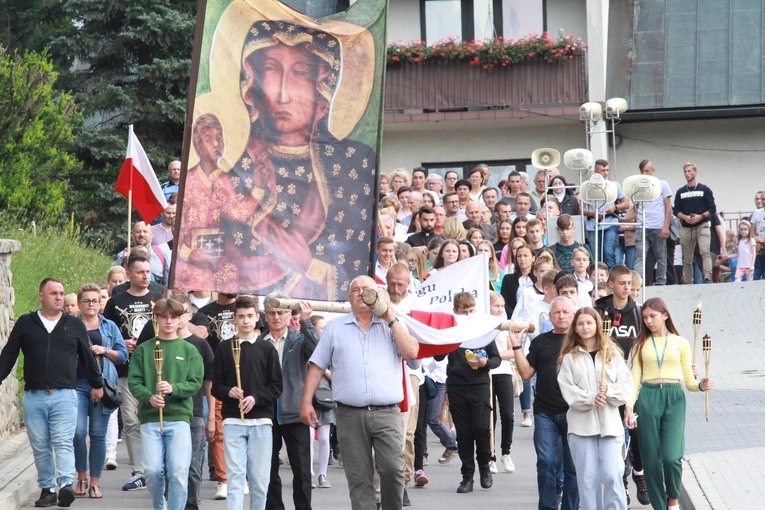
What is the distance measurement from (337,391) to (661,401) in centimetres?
268

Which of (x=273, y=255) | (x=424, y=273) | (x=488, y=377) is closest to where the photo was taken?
(x=273, y=255)

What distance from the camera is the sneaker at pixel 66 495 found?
10805mm

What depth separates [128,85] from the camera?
28.6 meters

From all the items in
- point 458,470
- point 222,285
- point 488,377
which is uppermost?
point 222,285

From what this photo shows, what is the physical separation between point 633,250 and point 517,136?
412 inches

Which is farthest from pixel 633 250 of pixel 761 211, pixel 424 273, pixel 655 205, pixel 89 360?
pixel 89 360

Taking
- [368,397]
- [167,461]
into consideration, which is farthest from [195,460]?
[368,397]

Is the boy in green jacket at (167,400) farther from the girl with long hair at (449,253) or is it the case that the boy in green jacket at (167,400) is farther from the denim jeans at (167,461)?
the girl with long hair at (449,253)

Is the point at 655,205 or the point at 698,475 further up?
the point at 655,205

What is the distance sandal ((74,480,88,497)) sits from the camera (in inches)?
462

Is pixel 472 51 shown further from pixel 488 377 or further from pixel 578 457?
pixel 578 457

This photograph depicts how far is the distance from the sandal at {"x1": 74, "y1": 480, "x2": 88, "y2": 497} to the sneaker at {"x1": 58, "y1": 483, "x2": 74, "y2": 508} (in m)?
0.84

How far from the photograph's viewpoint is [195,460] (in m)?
11.0

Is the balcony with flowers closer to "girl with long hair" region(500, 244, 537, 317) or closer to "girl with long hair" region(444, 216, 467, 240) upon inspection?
"girl with long hair" region(444, 216, 467, 240)
